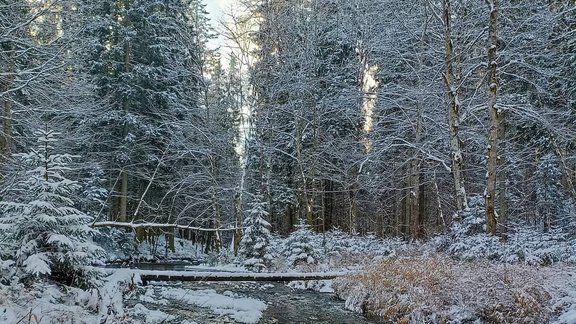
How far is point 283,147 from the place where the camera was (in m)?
30.5

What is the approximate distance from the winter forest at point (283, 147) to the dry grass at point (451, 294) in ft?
0.15

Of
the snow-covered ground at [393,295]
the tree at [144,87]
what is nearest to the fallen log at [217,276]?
the snow-covered ground at [393,295]

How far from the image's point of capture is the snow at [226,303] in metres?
9.65

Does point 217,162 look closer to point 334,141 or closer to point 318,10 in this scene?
point 334,141

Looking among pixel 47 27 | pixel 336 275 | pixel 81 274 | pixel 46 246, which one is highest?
pixel 47 27

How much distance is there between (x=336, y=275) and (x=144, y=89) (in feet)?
55.9

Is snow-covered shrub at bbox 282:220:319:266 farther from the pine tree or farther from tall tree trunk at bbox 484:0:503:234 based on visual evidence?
the pine tree

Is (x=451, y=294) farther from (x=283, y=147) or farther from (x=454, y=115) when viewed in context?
(x=283, y=147)

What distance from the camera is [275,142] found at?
92.0 feet

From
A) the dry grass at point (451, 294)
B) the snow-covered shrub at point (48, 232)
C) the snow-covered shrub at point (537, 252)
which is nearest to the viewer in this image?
the snow-covered shrub at point (48, 232)

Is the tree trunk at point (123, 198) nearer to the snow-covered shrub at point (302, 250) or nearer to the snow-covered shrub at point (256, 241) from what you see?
the snow-covered shrub at point (256, 241)

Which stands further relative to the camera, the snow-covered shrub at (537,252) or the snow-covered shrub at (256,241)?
the snow-covered shrub at (256,241)

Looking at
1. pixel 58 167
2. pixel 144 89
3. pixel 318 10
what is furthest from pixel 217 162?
pixel 58 167

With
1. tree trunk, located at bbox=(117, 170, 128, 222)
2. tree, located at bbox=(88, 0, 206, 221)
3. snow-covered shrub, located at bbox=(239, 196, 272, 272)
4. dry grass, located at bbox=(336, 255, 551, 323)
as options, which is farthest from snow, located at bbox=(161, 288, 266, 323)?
tree, located at bbox=(88, 0, 206, 221)
